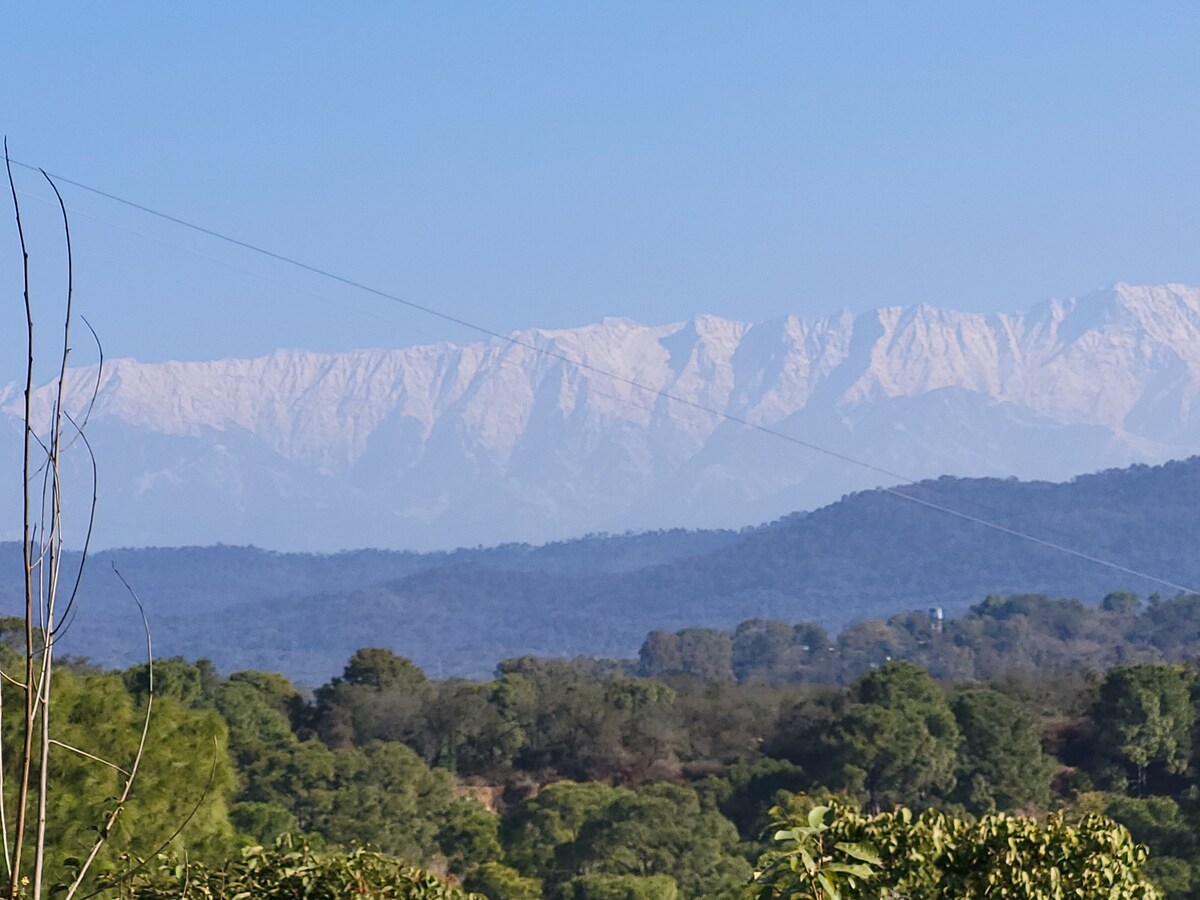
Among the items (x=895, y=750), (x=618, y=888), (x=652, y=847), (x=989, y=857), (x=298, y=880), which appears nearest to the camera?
(x=989, y=857)

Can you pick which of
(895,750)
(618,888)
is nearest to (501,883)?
(618,888)

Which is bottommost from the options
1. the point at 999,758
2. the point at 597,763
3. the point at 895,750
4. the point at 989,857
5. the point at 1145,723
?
the point at 597,763

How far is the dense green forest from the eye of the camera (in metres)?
19.1

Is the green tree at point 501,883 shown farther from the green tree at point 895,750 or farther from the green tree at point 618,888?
the green tree at point 895,750

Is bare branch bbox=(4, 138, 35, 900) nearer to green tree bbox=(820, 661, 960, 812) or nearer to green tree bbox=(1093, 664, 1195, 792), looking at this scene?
green tree bbox=(820, 661, 960, 812)

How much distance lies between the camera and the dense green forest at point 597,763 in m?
19.1

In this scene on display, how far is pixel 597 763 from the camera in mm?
44844

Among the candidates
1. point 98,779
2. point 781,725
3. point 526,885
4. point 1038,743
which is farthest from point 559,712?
point 98,779

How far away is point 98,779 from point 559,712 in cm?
3129

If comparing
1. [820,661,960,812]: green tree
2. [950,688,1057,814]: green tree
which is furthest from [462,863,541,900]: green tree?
[950,688,1057,814]: green tree

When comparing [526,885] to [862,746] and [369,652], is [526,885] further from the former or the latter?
[369,652]

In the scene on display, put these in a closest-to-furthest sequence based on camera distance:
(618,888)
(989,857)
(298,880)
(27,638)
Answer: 1. (27,638)
2. (989,857)
3. (298,880)
4. (618,888)

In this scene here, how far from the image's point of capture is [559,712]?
46969mm

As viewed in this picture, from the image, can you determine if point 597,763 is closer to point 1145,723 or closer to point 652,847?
point 1145,723
